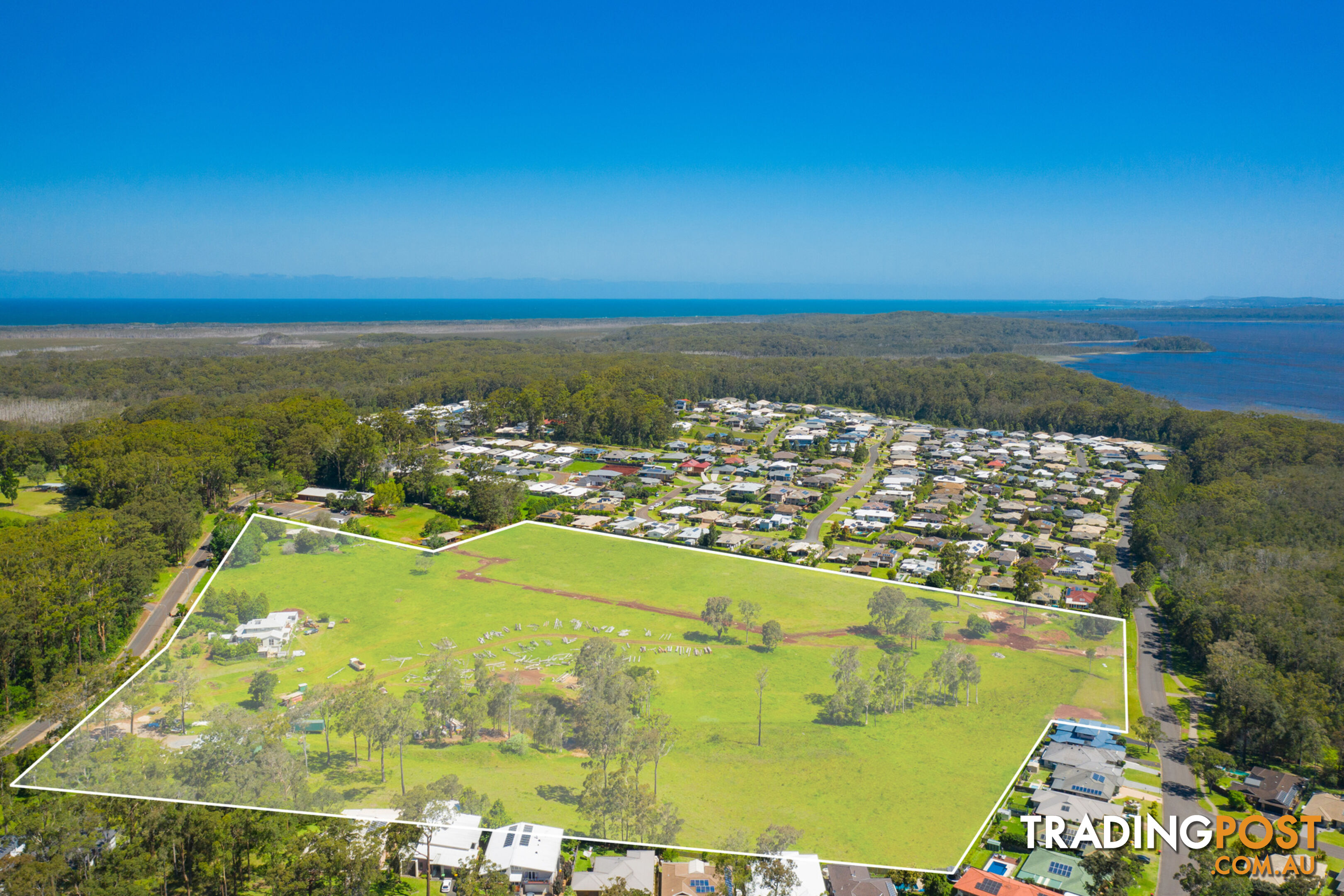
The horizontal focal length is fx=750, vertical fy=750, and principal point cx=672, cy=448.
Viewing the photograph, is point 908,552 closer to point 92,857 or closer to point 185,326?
point 92,857

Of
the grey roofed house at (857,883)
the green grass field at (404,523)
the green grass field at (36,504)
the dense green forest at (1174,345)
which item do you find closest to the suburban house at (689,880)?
the grey roofed house at (857,883)

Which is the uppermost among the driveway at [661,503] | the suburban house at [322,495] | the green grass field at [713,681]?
the green grass field at [713,681]

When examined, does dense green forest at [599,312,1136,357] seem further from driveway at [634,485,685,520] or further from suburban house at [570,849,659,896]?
suburban house at [570,849,659,896]

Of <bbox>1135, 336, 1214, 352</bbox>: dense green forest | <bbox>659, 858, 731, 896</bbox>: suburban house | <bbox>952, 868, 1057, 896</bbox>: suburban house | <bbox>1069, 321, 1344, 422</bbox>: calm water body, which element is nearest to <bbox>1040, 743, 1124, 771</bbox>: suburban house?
<bbox>952, 868, 1057, 896</bbox>: suburban house

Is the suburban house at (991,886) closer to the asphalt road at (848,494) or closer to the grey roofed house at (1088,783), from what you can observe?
the grey roofed house at (1088,783)

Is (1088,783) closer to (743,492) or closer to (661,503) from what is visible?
(661,503)

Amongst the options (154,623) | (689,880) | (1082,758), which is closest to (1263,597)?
(1082,758)
